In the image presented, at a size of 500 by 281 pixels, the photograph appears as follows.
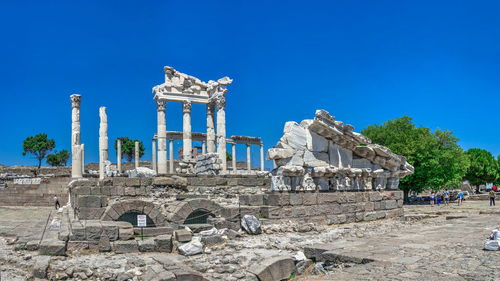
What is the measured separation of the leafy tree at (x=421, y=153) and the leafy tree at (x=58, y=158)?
4693 cm

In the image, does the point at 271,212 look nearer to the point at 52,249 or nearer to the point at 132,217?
the point at 132,217

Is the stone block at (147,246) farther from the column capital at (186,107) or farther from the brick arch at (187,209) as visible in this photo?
the column capital at (186,107)

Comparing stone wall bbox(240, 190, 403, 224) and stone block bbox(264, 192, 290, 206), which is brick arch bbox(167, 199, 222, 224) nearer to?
stone wall bbox(240, 190, 403, 224)

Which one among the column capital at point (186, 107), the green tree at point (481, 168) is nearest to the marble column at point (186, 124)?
the column capital at point (186, 107)

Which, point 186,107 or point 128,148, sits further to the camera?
point 128,148

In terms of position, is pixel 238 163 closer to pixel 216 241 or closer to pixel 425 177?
pixel 425 177

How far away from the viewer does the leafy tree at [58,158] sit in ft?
198

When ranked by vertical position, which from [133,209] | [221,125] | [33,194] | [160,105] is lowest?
[133,209]

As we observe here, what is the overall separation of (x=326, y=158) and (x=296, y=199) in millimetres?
1710

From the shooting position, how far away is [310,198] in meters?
11.6

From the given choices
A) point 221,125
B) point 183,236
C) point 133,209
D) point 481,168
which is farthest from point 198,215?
point 481,168

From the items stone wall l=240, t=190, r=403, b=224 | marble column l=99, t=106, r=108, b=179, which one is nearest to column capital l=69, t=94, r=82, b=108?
marble column l=99, t=106, r=108, b=179

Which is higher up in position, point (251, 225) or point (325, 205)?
point (325, 205)

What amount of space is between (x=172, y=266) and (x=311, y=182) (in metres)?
5.83
